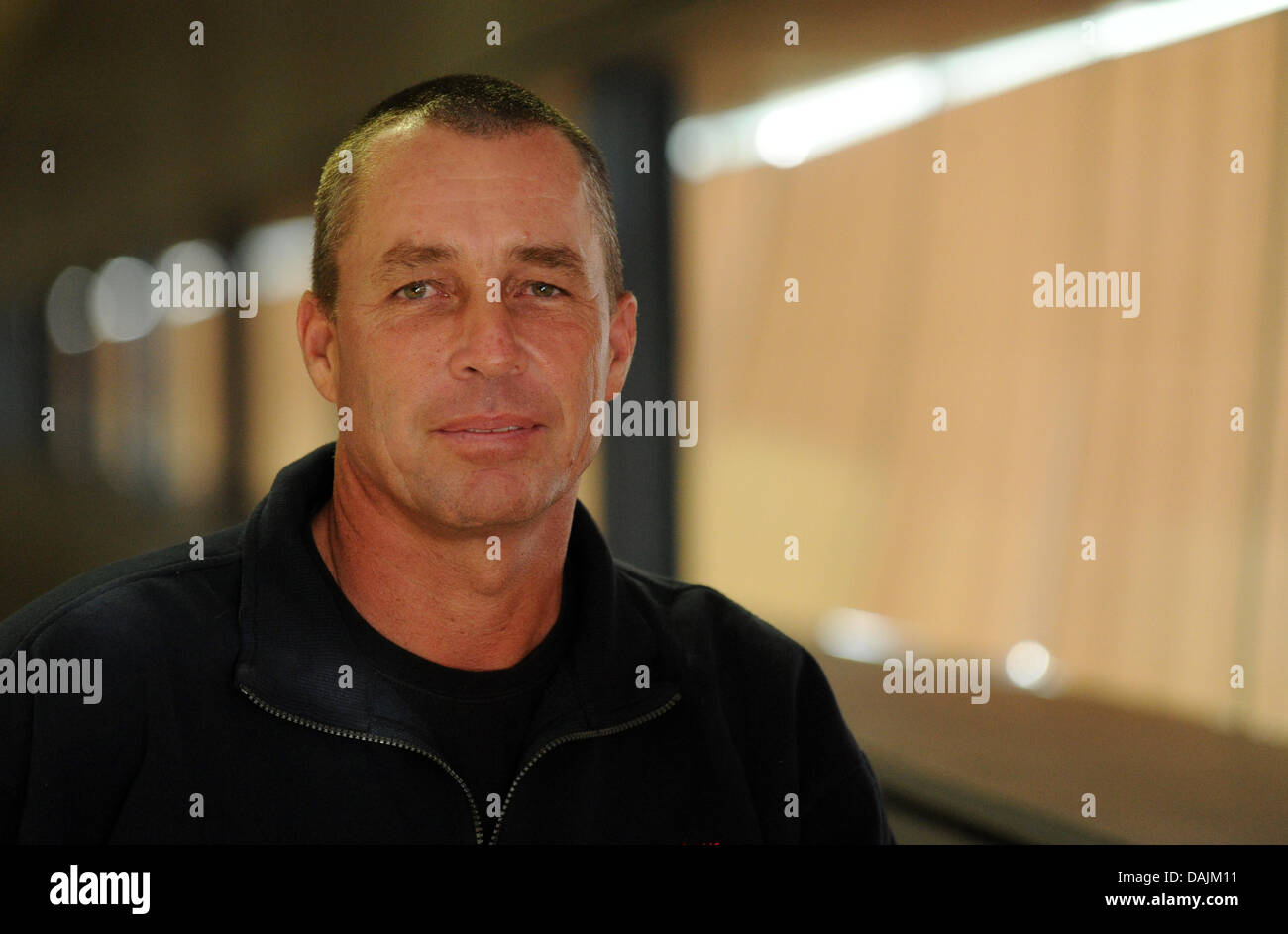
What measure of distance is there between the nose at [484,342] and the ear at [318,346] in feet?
0.59

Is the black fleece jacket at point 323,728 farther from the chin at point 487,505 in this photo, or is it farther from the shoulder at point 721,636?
the chin at point 487,505

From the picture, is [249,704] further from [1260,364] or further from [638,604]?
[1260,364]

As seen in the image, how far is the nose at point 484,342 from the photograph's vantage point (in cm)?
110

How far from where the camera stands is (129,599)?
104 cm

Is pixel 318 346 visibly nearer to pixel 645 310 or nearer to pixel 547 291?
pixel 547 291

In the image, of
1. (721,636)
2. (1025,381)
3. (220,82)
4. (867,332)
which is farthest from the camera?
(867,332)

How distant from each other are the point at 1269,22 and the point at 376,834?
6.15 ft

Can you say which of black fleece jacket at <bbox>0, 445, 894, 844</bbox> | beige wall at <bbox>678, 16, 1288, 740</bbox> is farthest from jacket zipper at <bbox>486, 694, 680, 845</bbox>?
beige wall at <bbox>678, 16, 1288, 740</bbox>

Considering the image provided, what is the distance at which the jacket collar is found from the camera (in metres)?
1.03

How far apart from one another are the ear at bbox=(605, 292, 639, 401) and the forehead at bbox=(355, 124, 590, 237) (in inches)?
6.4

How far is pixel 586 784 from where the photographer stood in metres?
1.11

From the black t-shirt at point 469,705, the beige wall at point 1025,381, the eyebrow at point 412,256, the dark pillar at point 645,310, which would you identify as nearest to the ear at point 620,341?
the eyebrow at point 412,256

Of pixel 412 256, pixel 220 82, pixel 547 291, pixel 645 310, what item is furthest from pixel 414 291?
pixel 645 310

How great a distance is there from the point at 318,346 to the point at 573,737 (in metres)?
0.52
